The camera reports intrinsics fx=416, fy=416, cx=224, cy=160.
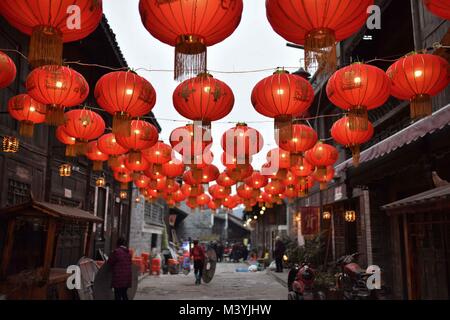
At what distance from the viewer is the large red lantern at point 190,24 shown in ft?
14.4

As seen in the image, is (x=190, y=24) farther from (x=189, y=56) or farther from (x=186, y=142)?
(x=186, y=142)

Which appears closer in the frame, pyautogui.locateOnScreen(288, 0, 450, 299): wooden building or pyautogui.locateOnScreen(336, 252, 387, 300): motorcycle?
pyautogui.locateOnScreen(288, 0, 450, 299): wooden building

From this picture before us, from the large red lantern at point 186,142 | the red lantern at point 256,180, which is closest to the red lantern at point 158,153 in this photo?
the large red lantern at point 186,142

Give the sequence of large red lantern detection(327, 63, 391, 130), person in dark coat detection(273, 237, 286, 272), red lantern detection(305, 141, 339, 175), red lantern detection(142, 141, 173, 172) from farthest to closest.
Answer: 1. person in dark coat detection(273, 237, 286, 272)
2. red lantern detection(142, 141, 173, 172)
3. red lantern detection(305, 141, 339, 175)
4. large red lantern detection(327, 63, 391, 130)

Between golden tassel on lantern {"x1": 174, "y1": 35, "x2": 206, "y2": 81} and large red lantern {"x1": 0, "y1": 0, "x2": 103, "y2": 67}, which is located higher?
large red lantern {"x1": 0, "y1": 0, "x2": 103, "y2": 67}

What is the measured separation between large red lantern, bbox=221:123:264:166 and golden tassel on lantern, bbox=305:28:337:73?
4.72 metres

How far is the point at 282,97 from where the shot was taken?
267 inches

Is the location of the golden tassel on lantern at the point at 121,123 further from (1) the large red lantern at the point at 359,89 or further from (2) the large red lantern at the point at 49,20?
(1) the large red lantern at the point at 359,89

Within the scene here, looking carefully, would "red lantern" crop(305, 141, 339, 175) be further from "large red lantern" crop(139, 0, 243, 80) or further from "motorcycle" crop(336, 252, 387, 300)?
"large red lantern" crop(139, 0, 243, 80)

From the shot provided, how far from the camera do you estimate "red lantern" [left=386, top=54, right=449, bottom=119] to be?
621cm

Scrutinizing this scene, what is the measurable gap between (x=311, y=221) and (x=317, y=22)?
47.0ft

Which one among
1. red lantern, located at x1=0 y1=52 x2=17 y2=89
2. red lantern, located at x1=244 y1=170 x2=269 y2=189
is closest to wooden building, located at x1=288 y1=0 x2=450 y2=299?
red lantern, located at x1=244 y1=170 x2=269 y2=189

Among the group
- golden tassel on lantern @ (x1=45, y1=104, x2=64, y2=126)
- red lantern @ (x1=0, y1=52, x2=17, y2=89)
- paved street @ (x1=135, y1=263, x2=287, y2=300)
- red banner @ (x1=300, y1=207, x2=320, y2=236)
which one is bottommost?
paved street @ (x1=135, y1=263, x2=287, y2=300)
